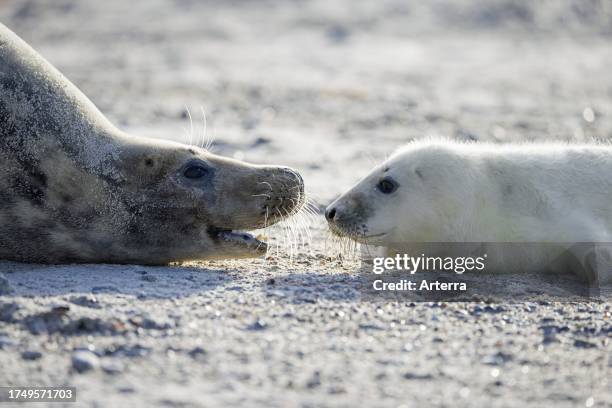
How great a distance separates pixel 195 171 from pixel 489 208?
5.09 feet

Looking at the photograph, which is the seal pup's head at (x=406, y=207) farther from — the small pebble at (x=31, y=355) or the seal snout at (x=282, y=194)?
the small pebble at (x=31, y=355)

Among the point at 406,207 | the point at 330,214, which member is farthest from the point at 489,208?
the point at 330,214

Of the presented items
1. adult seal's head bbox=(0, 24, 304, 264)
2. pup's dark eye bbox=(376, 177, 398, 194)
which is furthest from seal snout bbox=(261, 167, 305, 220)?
pup's dark eye bbox=(376, 177, 398, 194)

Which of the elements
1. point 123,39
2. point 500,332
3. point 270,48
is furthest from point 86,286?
point 123,39

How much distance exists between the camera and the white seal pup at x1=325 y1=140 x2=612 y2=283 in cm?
571

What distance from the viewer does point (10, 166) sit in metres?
5.45

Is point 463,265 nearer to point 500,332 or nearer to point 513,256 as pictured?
point 513,256

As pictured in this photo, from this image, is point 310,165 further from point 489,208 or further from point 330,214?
point 489,208

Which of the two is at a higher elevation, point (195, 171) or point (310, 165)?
point (310, 165)

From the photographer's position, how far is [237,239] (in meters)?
5.69

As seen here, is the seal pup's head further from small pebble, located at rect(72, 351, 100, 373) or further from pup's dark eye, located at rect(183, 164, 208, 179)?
small pebble, located at rect(72, 351, 100, 373)

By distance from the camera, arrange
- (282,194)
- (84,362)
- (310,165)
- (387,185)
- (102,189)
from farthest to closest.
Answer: (310,165)
(387,185)
(282,194)
(102,189)
(84,362)

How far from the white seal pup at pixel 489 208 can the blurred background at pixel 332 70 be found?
1.15 metres

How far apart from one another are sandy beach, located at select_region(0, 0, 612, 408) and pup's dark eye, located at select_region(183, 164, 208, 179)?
488 millimetres
